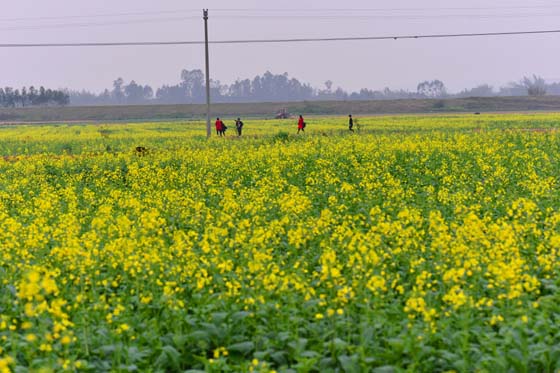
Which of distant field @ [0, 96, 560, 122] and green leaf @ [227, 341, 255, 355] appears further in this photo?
distant field @ [0, 96, 560, 122]

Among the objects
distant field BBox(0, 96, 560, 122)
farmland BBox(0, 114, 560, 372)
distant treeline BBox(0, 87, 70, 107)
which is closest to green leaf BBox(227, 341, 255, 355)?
farmland BBox(0, 114, 560, 372)

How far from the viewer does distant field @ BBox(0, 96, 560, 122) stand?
298ft

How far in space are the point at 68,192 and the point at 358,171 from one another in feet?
25.2

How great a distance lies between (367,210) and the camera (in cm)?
1316

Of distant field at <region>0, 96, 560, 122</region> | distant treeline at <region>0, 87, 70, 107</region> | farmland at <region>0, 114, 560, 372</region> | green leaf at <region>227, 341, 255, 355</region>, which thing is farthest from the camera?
distant treeline at <region>0, 87, 70, 107</region>

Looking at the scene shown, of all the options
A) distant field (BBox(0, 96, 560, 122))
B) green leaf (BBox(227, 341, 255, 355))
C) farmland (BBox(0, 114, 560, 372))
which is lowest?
green leaf (BBox(227, 341, 255, 355))

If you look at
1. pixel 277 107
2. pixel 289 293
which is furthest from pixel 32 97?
pixel 289 293

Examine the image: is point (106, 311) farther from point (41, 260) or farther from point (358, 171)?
point (358, 171)

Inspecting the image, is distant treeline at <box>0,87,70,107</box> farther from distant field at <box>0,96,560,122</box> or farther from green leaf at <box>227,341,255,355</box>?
green leaf at <box>227,341,255,355</box>

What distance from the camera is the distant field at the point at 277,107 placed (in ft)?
298

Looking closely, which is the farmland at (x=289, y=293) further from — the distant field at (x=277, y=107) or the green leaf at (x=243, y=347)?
the distant field at (x=277, y=107)

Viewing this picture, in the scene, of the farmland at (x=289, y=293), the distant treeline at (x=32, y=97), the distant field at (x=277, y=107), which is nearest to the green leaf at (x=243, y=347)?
the farmland at (x=289, y=293)

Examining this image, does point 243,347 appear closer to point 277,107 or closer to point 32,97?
point 277,107

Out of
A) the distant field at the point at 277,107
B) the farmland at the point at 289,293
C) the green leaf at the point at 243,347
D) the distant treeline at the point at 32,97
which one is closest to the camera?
the farmland at the point at 289,293
